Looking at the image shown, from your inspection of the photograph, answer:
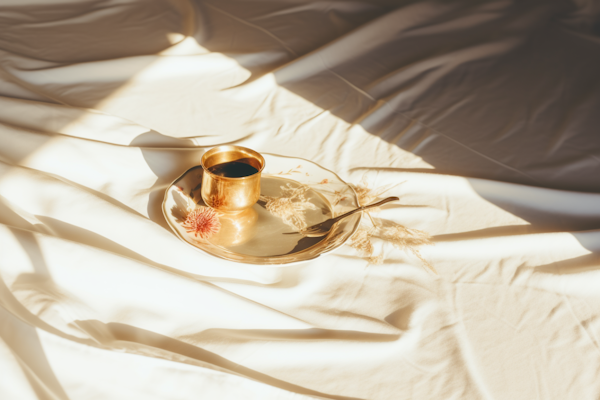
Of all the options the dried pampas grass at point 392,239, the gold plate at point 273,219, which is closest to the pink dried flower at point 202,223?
the gold plate at point 273,219

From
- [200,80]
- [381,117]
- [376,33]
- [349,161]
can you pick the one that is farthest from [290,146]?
[376,33]

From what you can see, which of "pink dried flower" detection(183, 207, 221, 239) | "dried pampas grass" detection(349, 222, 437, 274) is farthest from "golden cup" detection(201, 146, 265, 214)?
"dried pampas grass" detection(349, 222, 437, 274)

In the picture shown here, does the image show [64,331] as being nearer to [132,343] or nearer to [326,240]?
[132,343]

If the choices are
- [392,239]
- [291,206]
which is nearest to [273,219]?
[291,206]

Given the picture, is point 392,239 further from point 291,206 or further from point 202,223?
point 202,223

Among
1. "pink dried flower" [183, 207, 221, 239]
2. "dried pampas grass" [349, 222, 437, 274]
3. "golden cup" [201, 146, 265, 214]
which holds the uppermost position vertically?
"golden cup" [201, 146, 265, 214]

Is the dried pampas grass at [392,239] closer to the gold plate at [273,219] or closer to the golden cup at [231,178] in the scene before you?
the gold plate at [273,219]

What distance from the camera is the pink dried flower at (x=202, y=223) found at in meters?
0.66

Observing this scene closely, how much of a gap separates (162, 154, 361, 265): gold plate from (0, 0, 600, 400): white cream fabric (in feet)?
0.13

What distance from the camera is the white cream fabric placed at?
545 millimetres

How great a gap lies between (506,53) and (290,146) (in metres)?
0.86

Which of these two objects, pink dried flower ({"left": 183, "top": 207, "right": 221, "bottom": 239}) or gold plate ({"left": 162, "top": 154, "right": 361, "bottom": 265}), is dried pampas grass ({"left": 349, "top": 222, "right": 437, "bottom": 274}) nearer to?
gold plate ({"left": 162, "top": 154, "right": 361, "bottom": 265})

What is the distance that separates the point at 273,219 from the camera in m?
0.71

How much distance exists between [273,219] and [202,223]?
0.11 metres
